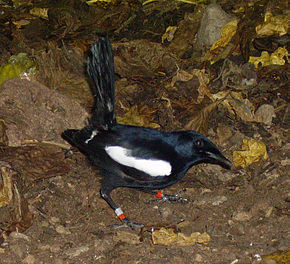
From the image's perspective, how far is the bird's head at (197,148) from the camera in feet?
14.8

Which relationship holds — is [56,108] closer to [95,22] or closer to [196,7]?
[95,22]

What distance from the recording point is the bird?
175 inches

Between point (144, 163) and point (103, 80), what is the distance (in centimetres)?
91

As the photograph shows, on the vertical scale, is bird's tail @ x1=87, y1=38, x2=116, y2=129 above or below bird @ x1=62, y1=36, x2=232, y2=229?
above

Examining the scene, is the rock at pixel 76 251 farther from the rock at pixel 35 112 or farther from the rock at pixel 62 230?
the rock at pixel 35 112

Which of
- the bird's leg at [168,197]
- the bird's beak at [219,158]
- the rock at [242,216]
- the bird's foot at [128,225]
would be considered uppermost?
the bird's beak at [219,158]

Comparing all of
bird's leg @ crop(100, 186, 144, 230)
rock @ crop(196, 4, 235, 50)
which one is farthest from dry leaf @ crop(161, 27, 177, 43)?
bird's leg @ crop(100, 186, 144, 230)

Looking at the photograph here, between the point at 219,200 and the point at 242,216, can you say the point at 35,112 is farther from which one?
the point at 242,216

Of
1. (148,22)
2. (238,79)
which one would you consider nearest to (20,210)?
(238,79)

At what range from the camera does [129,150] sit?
4.50 meters

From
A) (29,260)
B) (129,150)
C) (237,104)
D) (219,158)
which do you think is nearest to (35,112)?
(129,150)

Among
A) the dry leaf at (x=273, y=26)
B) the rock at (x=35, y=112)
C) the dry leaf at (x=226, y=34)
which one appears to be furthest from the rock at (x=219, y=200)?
the dry leaf at (x=273, y=26)

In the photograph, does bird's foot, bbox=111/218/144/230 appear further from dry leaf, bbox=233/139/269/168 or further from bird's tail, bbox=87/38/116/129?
dry leaf, bbox=233/139/269/168

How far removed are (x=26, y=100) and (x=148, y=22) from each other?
216 centimetres
